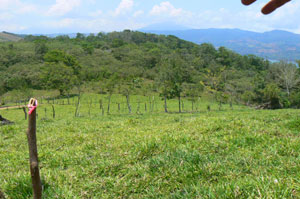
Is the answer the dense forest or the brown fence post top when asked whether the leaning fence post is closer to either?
the brown fence post top

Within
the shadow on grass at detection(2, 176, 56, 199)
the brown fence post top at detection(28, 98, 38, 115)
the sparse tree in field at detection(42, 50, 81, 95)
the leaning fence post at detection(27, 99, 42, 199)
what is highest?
the sparse tree in field at detection(42, 50, 81, 95)

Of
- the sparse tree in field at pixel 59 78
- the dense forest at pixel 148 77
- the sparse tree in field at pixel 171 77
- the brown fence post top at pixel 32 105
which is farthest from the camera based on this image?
the sparse tree in field at pixel 59 78

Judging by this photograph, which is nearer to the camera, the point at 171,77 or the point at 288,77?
the point at 171,77

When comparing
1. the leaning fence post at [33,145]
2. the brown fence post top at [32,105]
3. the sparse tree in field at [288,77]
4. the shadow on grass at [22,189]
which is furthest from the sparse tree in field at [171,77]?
the sparse tree in field at [288,77]

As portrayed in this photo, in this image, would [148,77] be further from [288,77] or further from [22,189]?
[22,189]

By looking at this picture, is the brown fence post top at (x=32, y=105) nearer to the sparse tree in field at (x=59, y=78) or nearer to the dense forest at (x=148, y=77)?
the dense forest at (x=148, y=77)

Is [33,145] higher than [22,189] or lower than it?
higher

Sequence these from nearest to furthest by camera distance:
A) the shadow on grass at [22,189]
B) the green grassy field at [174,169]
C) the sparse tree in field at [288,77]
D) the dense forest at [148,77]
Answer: the green grassy field at [174,169] < the shadow on grass at [22,189] < the dense forest at [148,77] < the sparse tree in field at [288,77]

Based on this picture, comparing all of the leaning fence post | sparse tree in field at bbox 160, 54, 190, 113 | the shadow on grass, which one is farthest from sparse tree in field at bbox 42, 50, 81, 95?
the leaning fence post

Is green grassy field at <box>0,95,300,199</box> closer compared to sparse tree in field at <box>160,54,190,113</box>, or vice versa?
green grassy field at <box>0,95,300,199</box>

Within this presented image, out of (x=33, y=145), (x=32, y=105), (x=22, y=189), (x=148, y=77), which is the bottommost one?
(x=22, y=189)

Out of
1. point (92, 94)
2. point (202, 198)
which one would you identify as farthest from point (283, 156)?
point (92, 94)

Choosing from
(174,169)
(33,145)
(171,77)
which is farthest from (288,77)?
(33,145)

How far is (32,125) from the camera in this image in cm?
179
